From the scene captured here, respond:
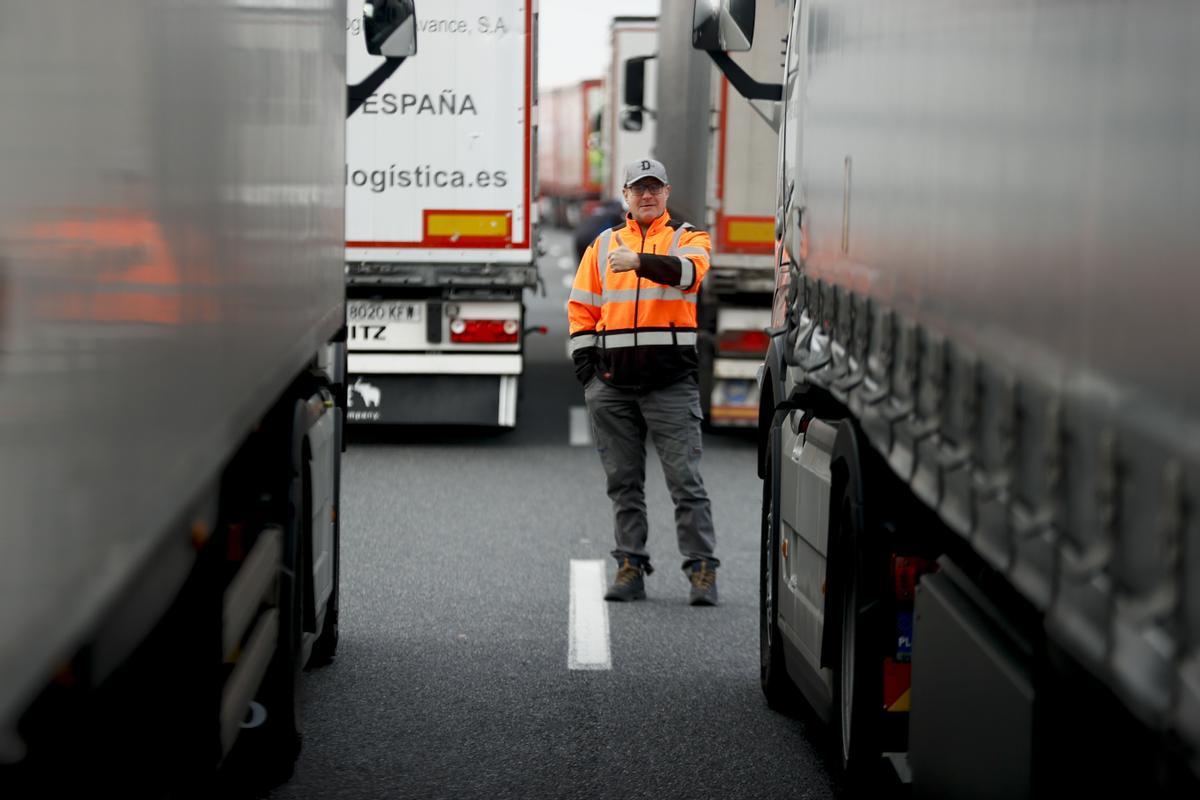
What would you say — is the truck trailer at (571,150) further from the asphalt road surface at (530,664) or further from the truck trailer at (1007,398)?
the truck trailer at (1007,398)

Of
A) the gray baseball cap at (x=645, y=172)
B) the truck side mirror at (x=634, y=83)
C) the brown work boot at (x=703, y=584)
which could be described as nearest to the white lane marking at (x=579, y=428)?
the brown work boot at (x=703, y=584)

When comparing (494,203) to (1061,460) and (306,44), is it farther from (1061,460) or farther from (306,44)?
(1061,460)

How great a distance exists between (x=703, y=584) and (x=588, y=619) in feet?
2.10

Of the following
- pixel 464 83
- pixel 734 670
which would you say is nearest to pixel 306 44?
pixel 734 670

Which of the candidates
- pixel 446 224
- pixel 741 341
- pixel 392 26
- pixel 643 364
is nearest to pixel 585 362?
pixel 643 364

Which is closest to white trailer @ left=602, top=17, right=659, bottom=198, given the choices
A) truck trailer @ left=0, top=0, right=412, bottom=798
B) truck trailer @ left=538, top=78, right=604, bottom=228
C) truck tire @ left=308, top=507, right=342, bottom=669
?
truck trailer @ left=538, top=78, right=604, bottom=228

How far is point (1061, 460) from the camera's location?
10.2ft

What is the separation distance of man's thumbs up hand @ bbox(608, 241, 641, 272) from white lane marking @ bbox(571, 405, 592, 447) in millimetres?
5859

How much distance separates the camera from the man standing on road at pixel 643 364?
29.5 ft

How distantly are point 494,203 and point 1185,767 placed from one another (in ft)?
39.6

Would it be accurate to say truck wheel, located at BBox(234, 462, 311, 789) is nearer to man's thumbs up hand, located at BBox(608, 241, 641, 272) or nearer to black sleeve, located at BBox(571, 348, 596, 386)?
man's thumbs up hand, located at BBox(608, 241, 641, 272)

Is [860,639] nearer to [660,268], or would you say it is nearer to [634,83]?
[660,268]

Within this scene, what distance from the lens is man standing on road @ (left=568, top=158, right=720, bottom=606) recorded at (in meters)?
9.00

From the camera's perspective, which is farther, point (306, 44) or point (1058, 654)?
point (306, 44)
